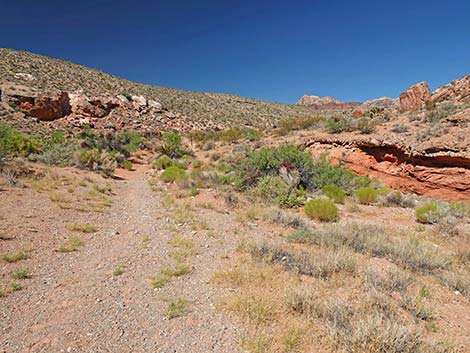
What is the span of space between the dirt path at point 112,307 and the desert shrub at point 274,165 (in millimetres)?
5805

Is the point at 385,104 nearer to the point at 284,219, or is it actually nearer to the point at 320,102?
the point at 320,102

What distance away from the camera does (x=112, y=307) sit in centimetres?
315

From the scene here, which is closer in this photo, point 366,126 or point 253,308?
point 253,308

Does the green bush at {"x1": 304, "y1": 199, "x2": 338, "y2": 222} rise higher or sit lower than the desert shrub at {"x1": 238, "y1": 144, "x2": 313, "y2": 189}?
lower

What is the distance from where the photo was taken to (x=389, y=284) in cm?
361

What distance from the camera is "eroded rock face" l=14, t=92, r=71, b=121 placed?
23781 mm

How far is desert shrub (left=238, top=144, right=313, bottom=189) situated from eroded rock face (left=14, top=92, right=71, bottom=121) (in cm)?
2270

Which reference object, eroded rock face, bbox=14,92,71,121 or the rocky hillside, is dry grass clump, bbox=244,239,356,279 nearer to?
eroded rock face, bbox=14,92,71,121

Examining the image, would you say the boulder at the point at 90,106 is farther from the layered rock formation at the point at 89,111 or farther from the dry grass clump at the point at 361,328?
the dry grass clump at the point at 361,328

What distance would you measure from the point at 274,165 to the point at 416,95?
669 inches

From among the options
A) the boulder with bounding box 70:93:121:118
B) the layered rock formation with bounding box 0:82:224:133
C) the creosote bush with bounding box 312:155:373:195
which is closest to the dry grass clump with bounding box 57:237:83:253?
the creosote bush with bounding box 312:155:373:195

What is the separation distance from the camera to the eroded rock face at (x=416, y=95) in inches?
802

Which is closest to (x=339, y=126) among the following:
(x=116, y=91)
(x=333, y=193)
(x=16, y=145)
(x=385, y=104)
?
(x=333, y=193)

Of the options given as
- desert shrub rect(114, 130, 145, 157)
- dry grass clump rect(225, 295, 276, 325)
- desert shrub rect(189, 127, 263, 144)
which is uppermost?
desert shrub rect(189, 127, 263, 144)
